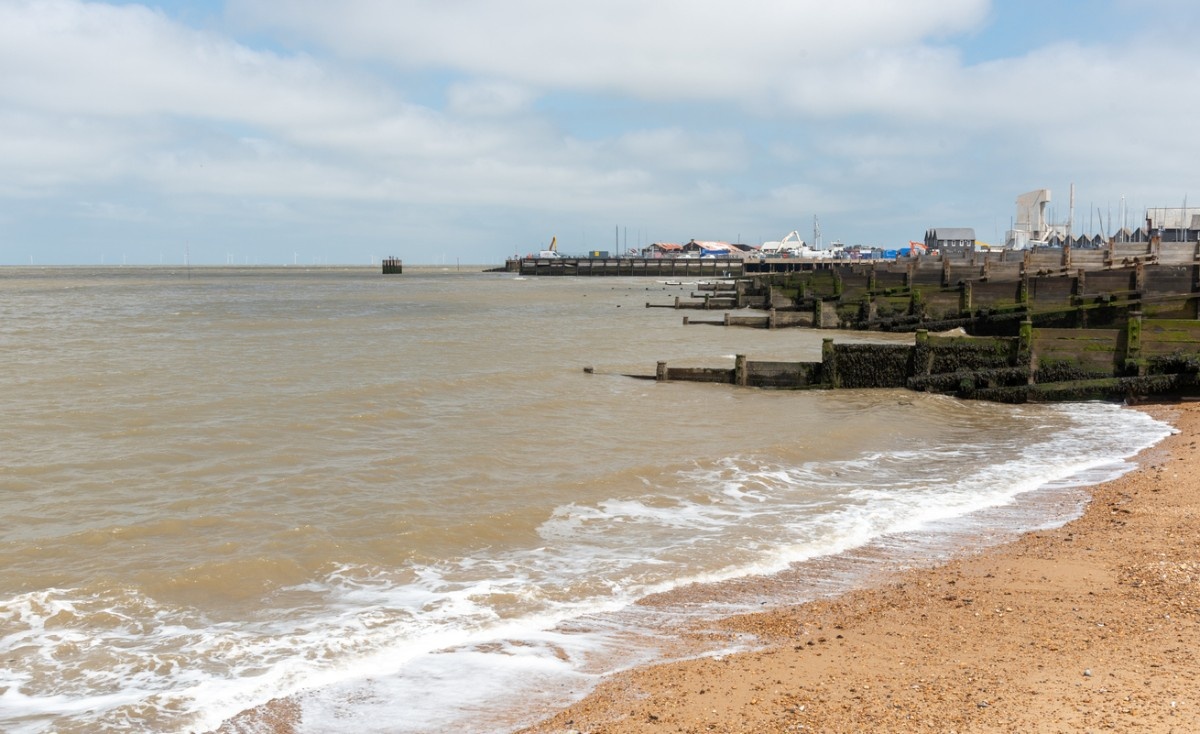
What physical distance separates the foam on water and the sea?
0.10ft

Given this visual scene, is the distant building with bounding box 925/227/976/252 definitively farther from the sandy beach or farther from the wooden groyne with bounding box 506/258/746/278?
the sandy beach

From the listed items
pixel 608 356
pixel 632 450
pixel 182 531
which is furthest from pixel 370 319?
pixel 182 531

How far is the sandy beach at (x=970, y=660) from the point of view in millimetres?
5426

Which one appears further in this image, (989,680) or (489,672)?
(489,672)

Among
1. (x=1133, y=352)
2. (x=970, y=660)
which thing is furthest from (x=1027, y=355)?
(x=970, y=660)

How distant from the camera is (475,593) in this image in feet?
27.8

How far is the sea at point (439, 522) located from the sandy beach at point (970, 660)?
20.0 inches

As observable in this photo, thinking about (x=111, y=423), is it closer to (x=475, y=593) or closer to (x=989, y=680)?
(x=475, y=593)

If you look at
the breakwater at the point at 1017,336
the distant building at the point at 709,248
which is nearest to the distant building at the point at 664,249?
the distant building at the point at 709,248

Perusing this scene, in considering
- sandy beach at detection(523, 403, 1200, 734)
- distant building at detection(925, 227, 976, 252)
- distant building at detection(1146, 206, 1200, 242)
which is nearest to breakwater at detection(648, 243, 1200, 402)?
sandy beach at detection(523, 403, 1200, 734)

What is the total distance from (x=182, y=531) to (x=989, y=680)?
8.39 m

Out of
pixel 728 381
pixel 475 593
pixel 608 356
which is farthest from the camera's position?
pixel 608 356

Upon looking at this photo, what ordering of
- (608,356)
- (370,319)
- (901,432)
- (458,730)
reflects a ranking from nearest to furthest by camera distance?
(458,730) < (901,432) < (608,356) < (370,319)

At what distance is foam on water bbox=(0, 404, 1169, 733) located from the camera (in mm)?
6301
